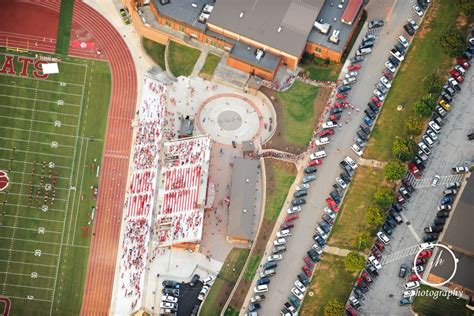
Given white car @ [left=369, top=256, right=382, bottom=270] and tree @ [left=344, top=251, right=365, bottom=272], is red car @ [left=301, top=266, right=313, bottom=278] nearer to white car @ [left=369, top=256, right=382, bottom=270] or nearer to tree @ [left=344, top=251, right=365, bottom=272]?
tree @ [left=344, top=251, right=365, bottom=272]

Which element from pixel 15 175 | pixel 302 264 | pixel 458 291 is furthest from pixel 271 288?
pixel 15 175

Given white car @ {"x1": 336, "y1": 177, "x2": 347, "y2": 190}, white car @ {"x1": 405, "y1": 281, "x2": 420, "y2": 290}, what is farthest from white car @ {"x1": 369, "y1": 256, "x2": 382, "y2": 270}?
white car @ {"x1": 336, "y1": 177, "x2": 347, "y2": 190}

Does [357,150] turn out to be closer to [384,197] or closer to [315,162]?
[315,162]

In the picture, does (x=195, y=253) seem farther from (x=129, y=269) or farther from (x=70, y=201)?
(x=70, y=201)

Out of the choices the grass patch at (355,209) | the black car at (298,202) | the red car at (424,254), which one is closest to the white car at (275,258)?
the grass patch at (355,209)

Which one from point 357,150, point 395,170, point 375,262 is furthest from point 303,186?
point 375,262

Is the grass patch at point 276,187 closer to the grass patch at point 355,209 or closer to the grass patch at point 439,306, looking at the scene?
the grass patch at point 355,209
